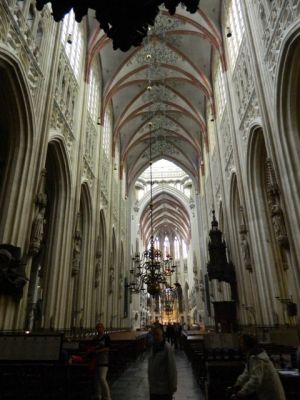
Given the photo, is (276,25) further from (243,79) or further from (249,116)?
(243,79)

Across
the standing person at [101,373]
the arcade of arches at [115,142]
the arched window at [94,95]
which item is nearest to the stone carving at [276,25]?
the arcade of arches at [115,142]

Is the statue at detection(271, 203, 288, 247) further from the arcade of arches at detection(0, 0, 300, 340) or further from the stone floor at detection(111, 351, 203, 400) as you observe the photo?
the stone floor at detection(111, 351, 203, 400)

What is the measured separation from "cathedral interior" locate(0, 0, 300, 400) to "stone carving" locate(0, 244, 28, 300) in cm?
3

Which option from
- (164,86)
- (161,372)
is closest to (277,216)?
(161,372)

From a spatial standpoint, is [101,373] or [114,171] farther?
[114,171]

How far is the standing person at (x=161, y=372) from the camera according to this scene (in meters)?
3.49

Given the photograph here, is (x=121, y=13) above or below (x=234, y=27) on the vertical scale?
below

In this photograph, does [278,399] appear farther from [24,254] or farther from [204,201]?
Answer: [204,201]

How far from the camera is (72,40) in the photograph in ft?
46.7

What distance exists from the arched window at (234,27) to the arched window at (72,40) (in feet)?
24.8

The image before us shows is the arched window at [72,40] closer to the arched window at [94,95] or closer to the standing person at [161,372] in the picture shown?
the arched window at [94,95]

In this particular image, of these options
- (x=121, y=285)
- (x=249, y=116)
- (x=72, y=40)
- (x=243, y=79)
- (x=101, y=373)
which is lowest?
(x=101, y=373)

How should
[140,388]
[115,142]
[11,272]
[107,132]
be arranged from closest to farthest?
[140,388]
[11,272]
[107,132]
[115,142]

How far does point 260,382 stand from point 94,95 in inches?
733
